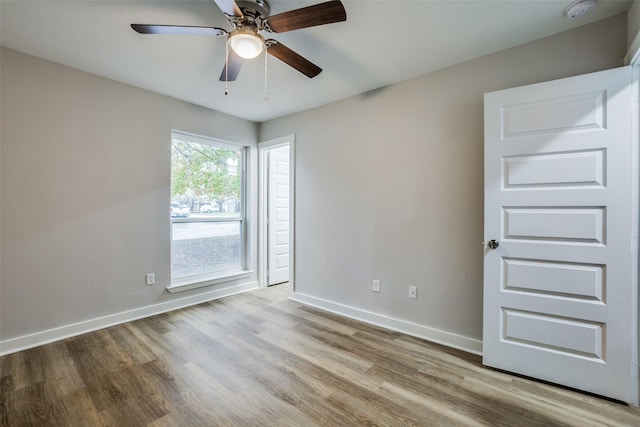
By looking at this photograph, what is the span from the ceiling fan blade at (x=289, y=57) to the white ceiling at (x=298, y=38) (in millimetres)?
230

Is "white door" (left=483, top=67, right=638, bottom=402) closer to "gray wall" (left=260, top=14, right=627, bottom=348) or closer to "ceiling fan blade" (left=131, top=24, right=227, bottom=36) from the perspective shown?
"gray wall" (left=260, top=14, right=627, bottom=348)

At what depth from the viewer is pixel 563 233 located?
186 cm

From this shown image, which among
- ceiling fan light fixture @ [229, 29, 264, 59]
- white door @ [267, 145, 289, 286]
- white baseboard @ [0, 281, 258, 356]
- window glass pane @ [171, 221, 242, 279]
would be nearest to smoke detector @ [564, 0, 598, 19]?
ceiling fan light fixture @ [229, 29, 264, 59]

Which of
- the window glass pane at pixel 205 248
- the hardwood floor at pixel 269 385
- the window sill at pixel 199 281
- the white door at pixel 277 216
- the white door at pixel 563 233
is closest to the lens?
the hardwood floor at pixel 269 385

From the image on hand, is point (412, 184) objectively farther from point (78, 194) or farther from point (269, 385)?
point (78, 194)

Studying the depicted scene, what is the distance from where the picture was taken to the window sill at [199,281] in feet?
10.8

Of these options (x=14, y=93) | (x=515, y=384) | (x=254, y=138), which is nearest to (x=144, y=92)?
(x=14, y=93)

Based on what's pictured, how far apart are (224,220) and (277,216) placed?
81 centimetres

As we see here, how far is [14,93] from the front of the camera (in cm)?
228

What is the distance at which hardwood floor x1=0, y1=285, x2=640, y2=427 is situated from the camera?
1.60 metres

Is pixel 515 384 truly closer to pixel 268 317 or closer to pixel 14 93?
pixel 268 317

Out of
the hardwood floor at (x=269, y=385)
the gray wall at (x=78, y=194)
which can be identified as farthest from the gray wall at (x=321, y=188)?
the hardwood floor at (x=269, y=385)

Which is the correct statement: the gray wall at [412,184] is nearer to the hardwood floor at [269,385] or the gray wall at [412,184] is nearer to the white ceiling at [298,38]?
the white ceiling at [298,38]

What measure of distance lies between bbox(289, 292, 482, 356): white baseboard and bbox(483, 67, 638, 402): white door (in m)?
0.24
